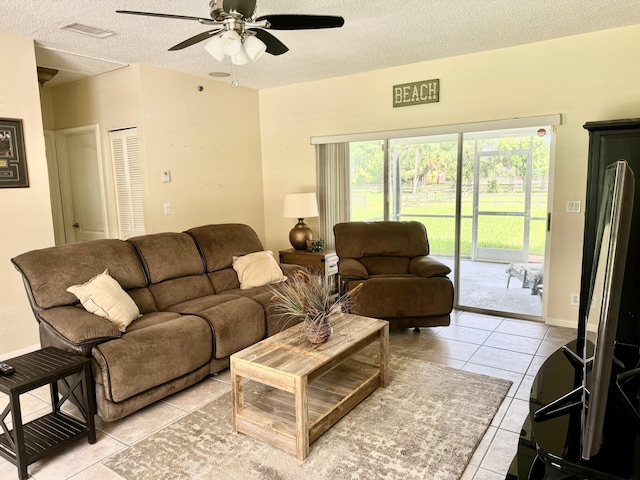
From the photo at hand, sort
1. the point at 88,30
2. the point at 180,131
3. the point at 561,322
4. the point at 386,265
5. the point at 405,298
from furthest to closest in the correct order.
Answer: the point at 180,131 → the point at 386,265 → the point at 561,322 → the point at 405,298 → the point at 88,30

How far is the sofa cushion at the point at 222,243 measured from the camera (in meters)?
3.97

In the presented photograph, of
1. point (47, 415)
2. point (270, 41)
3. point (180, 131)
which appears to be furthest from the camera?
point (180, 131)

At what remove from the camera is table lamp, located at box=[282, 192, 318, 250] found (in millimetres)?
5109

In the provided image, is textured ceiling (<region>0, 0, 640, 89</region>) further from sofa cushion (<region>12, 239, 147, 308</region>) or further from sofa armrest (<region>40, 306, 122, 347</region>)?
sofa armrest (<region>40, 306, 122, 347</region>)

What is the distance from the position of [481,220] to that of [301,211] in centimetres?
201

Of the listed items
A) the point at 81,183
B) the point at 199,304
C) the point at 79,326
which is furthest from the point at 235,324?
the point at 81,183

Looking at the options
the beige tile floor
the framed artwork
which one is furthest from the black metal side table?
the framed artwork

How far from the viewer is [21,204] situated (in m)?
3.62

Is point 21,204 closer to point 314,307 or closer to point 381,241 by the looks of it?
point 314,307

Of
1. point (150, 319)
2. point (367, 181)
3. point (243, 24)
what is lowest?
point (150, 319)

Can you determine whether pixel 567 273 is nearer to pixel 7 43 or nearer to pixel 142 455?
pixel 142 455

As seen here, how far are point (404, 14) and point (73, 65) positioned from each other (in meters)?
3.37

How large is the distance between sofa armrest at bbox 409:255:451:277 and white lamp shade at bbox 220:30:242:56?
2.57 metres

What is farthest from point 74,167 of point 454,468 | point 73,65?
point 454,468
